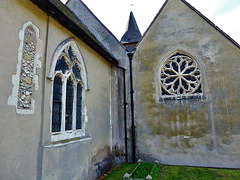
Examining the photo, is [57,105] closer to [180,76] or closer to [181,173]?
[181,173]

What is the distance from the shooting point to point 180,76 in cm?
714

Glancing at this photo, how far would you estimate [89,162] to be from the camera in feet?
16.9

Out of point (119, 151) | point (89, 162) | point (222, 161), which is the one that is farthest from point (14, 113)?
point (222, 161)

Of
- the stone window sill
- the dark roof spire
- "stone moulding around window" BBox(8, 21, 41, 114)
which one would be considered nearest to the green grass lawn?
the stone window sill

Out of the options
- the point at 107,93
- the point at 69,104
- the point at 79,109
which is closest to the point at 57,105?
the point at 69,104

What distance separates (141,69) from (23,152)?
18.9ft

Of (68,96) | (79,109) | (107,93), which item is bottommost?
(79,109)

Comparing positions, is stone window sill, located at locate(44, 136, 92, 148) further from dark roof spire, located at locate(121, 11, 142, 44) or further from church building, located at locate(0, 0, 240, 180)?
dark roof spire, located at locate(121, 11, 142, 44)

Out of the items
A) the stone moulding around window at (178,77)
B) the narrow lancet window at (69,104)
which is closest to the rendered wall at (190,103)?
the stone moulding around window at (178,77)

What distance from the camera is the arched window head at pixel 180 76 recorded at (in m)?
6.94

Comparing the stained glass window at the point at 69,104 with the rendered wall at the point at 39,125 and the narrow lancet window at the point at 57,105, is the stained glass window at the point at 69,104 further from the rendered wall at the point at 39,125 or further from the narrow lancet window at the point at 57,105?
the rendered wall at the point at 39,125

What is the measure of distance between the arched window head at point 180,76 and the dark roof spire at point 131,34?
18.5 feet

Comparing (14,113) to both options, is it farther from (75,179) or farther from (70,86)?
(75,179)

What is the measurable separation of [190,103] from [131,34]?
28.2 feet
